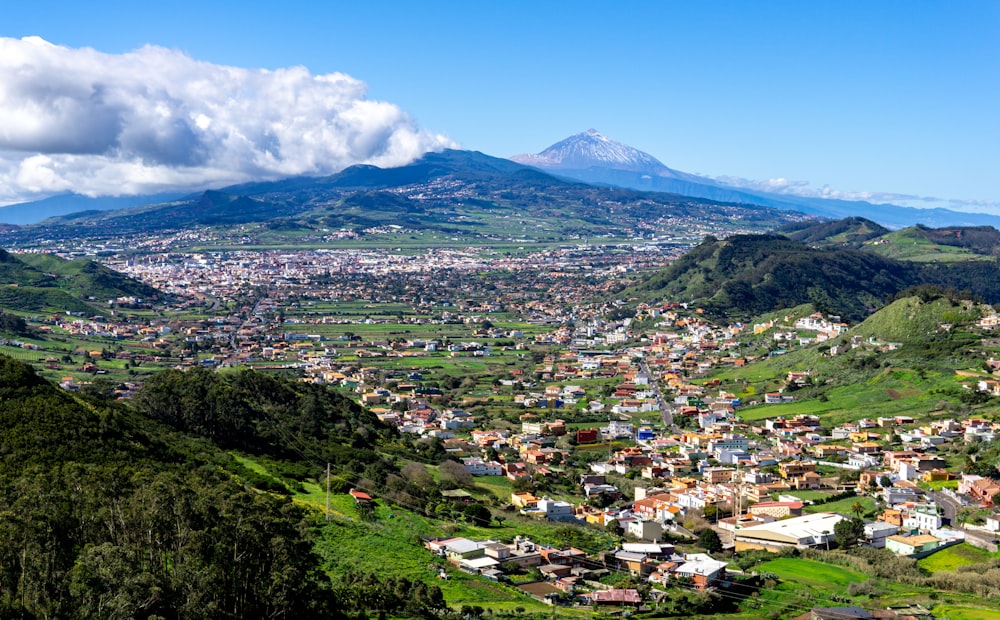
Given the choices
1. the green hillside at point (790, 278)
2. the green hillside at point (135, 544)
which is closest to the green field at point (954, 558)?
the green hillside at point (135, 544)

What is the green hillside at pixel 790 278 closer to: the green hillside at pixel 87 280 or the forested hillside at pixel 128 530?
the green hillside at pixel 87 280

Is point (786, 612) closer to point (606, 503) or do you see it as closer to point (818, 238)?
point (606, 503)

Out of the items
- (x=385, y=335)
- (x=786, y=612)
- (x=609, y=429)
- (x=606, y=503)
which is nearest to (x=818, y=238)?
(x=385, y=335)

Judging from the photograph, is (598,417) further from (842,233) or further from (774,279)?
(842,233)

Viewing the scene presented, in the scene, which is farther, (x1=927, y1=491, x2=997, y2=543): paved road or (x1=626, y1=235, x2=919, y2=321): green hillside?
(x1=626, y1=235, x2=919, y2=321): green hillside

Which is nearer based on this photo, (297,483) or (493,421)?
(297,483)

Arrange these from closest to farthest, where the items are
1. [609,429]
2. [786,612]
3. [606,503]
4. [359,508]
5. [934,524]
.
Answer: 1. [786,612]
2. [359,508]
3. [934,524]
4. [606,503]
5. [609,429]

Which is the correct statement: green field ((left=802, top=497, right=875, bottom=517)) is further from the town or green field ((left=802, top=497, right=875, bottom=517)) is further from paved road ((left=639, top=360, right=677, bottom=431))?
paved road ((left=639, top=360, right=677, bottom=431))

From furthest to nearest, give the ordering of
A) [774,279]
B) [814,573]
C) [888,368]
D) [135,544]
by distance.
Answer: [774,279] → [888,368] → [814,573] → [135,544]

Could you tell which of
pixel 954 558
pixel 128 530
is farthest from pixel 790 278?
pixel 128 530

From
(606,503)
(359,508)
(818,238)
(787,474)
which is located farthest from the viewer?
(818,238)

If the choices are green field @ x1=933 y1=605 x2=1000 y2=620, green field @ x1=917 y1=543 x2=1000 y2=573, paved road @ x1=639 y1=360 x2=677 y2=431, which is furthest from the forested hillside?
paved road @ x1=639 y1=360 x2=677 y2=431
